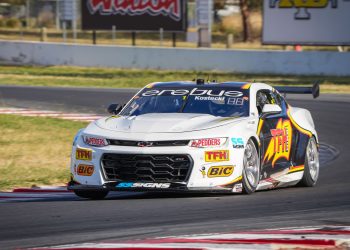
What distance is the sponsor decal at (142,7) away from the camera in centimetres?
4300

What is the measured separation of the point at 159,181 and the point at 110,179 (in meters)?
0.53

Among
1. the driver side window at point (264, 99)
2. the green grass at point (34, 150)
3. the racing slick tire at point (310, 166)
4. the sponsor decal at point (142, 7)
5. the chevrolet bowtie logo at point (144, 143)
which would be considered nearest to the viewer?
the chevrolet bowtie logo at point (144, 143)

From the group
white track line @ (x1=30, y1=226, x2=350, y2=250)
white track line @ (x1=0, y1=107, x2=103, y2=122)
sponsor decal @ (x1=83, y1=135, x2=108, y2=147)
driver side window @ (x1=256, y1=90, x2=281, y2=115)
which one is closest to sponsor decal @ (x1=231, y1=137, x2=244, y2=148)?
driver side window @ (x1=256, y1=90, x2=281, y2=115)

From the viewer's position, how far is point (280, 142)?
458 inches

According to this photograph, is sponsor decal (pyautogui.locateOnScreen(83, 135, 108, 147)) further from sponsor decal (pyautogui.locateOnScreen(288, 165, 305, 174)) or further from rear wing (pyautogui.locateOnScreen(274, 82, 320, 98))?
rear wing (pyautogui.locateOnScreen(274, 82, 320, 98))

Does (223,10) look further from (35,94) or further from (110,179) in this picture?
(110,179)

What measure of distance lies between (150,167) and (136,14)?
33832 millimetres

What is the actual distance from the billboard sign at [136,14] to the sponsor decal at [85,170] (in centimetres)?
3266

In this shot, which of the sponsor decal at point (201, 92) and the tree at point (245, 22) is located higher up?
the sponsor decal at point (201, 92)

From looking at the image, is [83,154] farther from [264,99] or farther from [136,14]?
[136,14]

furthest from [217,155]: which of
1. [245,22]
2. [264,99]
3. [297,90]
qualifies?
[245,22]

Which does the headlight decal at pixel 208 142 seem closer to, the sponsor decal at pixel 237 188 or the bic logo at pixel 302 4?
the sponsor decal at pixel 237 188

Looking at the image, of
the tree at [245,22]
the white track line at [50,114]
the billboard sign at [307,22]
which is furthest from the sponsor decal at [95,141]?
the tree at [245,22]

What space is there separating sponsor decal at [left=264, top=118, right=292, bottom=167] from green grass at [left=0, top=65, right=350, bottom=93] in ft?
61.8
